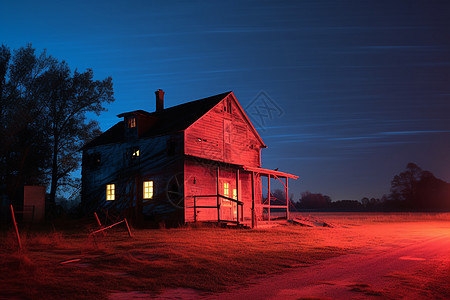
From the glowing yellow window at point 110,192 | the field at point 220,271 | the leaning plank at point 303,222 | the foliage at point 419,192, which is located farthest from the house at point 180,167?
the foliage at point 419,192

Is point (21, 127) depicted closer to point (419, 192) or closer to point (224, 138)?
point (224, 138)

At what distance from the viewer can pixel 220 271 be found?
8852mm

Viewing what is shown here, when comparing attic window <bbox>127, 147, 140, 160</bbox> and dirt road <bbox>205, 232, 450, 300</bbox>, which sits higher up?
attic window <bbox>127, 147, 140, 160</bbox>

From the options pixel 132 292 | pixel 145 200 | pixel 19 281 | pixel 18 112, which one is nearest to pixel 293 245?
pixel 132 292

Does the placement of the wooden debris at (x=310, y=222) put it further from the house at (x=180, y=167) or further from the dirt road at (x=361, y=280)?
the dirt road at (x=361, y=280)

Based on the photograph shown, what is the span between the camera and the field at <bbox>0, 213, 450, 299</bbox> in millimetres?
6961

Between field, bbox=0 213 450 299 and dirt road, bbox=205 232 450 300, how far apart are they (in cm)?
2

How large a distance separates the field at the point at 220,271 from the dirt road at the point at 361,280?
18 mm

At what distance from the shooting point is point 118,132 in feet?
92.9

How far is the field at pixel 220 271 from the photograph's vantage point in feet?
22.8

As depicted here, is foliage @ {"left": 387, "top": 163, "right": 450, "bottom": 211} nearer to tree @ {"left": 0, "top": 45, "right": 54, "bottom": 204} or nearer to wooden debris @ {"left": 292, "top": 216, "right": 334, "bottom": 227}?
wooden debris @ {"left": 292, "top": 216, "right": 334, "bottom": 227}

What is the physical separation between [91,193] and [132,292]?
21.8 metres

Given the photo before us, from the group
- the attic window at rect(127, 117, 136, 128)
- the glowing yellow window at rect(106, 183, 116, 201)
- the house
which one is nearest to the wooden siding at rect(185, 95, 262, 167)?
the house

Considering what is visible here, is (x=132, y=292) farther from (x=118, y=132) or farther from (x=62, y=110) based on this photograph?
(x=62, y=110)
